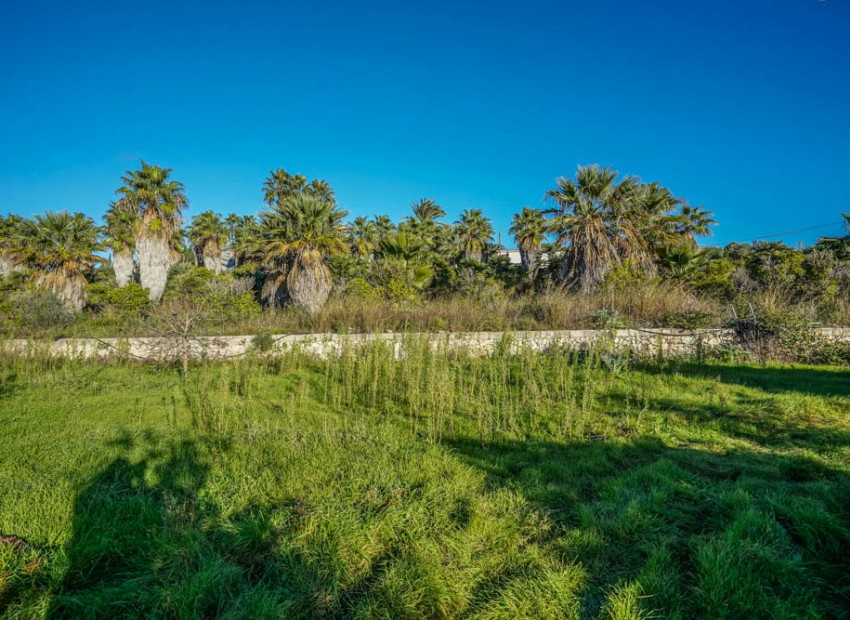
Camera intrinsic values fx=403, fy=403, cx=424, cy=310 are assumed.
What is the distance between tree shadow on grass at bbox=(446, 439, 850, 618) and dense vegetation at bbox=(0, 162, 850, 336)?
5.91m

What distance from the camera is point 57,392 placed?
6.14m

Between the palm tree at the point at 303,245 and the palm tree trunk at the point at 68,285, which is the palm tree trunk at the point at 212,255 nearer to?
the palm tree trunk at the point at 68,285

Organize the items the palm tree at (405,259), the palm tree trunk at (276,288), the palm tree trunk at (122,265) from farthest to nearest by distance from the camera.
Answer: the palm tree trunk at (122,265) → the palm tree trunk at (276,288) → the palm tree at (405,259)

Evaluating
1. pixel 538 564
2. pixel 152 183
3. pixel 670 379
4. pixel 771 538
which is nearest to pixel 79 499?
pixel 538 564

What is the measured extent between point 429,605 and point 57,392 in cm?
694

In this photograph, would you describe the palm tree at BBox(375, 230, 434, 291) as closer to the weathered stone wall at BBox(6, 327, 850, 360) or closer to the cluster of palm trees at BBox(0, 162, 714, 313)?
the cluster of palm trees at BBox(0, 162, 714, 313)

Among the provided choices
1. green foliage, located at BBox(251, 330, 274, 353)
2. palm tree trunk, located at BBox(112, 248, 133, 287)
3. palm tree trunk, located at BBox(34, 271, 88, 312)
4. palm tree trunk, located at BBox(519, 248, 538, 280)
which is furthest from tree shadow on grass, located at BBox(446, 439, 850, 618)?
palm tree trunk, located at BBox(112, 248, 133, 287)

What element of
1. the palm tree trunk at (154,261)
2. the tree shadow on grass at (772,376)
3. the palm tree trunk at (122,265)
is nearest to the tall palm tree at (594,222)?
the tree shadow on grass at (772,376)

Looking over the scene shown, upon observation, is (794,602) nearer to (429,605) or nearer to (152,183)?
(429,605)

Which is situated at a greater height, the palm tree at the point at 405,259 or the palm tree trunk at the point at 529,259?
the palm tree trunk at the point at 529,259

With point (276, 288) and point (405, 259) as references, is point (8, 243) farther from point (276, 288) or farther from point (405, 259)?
point (405, 259)

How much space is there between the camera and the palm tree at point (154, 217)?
21.7m

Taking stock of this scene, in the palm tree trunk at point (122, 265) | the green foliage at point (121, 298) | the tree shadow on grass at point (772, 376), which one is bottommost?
the tree shadow on grass at point (772, 376)

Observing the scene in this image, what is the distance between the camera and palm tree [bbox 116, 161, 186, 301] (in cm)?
2173
